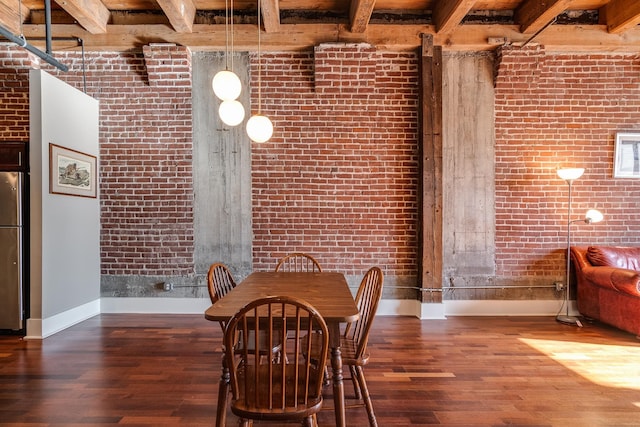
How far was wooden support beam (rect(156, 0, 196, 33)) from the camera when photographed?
3.98 m

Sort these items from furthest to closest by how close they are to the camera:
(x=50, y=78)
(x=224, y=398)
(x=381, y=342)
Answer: (x=50, y=78)
(x=381, y=342)
(x=224, y=398)

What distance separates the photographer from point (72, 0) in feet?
12.8

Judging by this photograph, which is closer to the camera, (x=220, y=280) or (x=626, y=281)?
(x=220, y=280)

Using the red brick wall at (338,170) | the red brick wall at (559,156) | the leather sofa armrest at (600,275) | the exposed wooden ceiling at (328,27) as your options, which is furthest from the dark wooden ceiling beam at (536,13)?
the leather sofa armrest at (600,275)

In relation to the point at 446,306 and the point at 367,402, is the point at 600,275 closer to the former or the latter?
the point at 446,306

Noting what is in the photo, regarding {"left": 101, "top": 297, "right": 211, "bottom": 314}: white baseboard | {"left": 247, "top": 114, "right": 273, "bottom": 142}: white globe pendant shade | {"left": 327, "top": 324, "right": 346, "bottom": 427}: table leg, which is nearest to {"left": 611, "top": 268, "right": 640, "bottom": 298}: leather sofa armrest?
{"left": 327, "top": 324, "right": 346, "bottom": 427}: table leg

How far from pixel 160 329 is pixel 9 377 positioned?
136 cm

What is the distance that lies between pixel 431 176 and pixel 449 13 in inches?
69.4

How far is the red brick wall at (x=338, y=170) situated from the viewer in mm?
4746

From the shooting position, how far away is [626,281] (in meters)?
3.84

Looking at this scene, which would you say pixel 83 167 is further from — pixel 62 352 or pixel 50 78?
pixel 62 352

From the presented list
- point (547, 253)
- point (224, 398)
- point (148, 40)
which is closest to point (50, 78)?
point (148, 40)

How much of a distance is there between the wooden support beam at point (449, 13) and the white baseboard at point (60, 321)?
5204 millimetres

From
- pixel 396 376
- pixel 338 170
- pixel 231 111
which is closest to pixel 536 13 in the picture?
pixel 338 170
